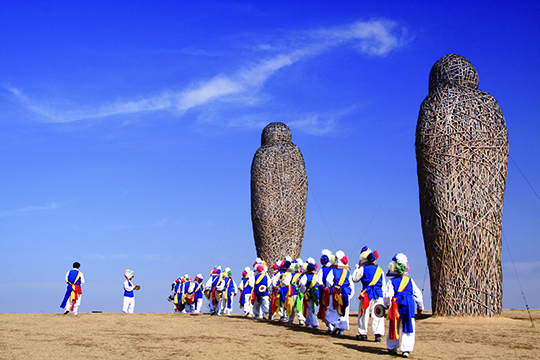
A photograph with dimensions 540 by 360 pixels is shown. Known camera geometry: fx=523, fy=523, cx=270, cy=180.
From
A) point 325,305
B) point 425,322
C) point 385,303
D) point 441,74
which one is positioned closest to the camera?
point 385,303

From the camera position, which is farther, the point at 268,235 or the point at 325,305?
the point at 268,235

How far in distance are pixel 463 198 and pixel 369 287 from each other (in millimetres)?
5782

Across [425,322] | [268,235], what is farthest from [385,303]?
[268,235]

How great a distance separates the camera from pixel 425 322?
48.3 ft

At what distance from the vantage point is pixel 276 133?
2452cm

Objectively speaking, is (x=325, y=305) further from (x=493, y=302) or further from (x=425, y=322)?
(x=493, y=302)

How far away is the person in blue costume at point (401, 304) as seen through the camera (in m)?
9.09

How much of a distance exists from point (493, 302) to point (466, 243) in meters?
1.83

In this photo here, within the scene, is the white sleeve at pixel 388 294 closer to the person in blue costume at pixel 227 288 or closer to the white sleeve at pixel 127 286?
the person in blue costume at pixel 227 288

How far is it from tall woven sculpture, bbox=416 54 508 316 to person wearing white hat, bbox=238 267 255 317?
5835mm

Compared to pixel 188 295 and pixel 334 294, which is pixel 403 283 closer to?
pixel 334 294

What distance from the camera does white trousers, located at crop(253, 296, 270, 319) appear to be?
1644 centimetres

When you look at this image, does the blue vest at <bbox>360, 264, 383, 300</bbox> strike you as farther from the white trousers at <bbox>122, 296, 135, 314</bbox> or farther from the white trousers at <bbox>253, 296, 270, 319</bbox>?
the white trousers at <bbox>122, 296, 135, 314</bbox>

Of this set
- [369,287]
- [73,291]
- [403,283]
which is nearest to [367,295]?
[369,287]
